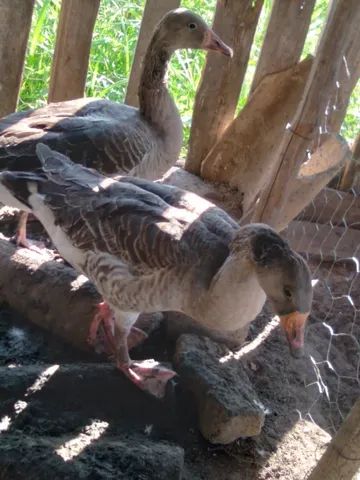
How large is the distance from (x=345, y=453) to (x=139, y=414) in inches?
42.5

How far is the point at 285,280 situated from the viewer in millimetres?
2111

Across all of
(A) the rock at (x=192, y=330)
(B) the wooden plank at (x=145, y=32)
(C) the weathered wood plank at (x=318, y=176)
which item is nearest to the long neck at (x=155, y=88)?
(B) the wooden plank at (x=145, y=32)

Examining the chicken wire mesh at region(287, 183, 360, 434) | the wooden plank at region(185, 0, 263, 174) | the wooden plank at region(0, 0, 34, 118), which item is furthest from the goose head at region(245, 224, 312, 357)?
the wooden plank at region(0, 0, 34, 118)

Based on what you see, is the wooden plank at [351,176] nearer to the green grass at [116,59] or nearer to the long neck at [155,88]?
the green grass at [116,59]

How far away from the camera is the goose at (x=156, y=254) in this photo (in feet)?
7.15

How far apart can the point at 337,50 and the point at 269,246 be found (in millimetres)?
936

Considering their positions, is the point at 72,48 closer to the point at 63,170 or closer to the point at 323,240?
the point at 63,170

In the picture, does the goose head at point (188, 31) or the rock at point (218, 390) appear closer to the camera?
the rock at point (218, 390)

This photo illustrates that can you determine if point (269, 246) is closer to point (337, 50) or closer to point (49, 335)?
point (337, 50)

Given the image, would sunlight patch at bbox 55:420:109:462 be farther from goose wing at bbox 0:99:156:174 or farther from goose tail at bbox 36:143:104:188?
goose wing at bbox 0:99:156:174

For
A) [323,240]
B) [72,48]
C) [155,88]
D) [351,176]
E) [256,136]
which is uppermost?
[72,48]

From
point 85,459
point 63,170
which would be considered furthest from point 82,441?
point 63,170

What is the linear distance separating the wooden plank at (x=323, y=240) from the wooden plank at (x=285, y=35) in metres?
1.05

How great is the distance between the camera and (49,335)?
2.96 metres
